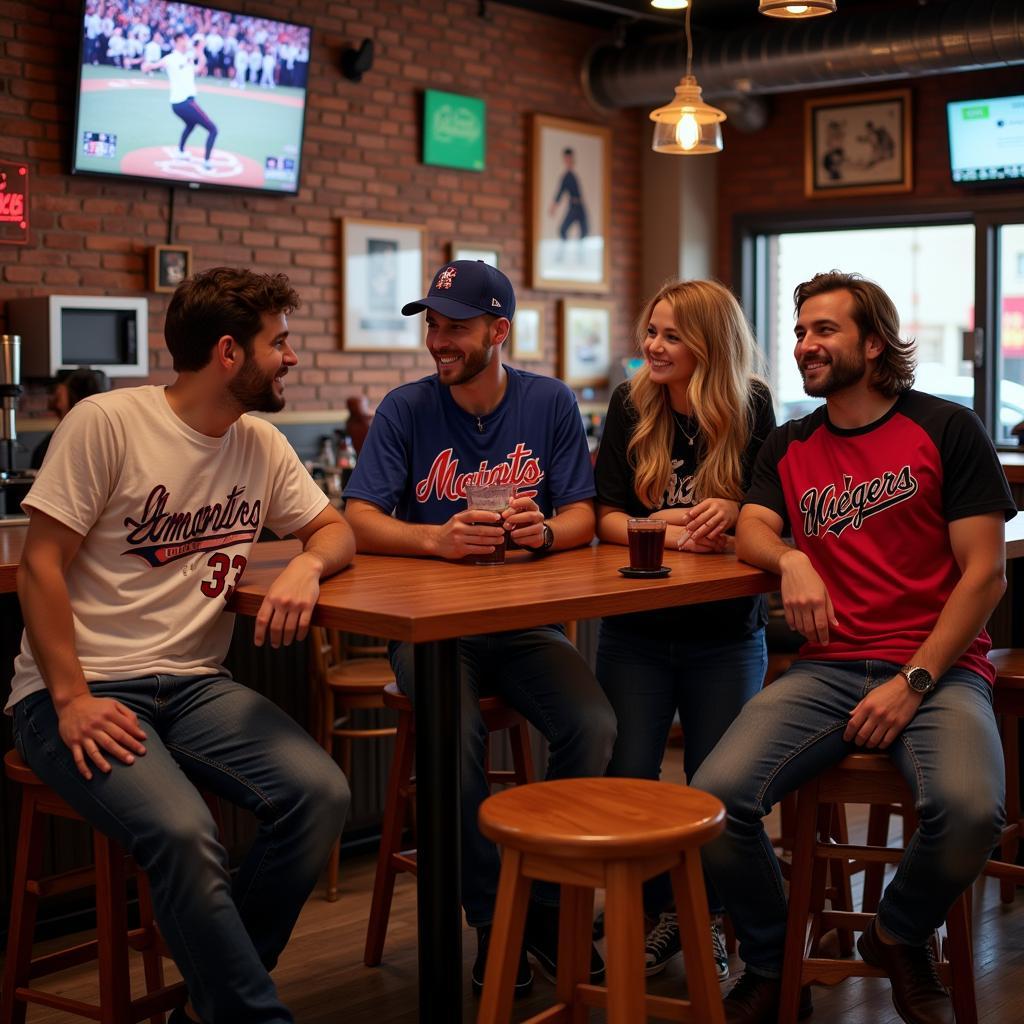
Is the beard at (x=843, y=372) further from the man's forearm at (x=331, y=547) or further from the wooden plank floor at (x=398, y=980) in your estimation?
the wooden plank floor at (x=398, y=980)

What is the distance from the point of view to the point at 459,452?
2.95 metres

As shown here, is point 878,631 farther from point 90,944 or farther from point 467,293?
point 90,944

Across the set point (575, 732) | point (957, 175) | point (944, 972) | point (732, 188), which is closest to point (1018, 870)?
point (944, 972)

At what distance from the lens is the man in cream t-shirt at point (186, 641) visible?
219 centimetres

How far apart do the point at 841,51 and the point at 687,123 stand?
2.55 metres

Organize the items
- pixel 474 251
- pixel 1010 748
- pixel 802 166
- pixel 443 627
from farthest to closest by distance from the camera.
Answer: pixel 802 166
pixel 474 251
pixel 1010 748
pixel 443 627

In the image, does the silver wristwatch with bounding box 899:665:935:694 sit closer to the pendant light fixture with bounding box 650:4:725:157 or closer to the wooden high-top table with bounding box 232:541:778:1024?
the wooden high-top table with bounding box 232:541:778:1024

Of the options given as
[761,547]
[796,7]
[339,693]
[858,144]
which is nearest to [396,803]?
[339,693]

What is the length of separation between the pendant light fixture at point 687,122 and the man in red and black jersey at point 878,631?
6.91 ft

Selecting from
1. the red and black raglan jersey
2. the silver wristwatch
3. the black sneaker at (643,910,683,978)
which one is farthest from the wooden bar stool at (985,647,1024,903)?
the black sneaker at (643,910,683,978)

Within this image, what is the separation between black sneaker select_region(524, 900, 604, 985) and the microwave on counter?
366 cm

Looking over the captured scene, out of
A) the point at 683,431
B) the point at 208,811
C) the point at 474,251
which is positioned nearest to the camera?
the point at 208,811

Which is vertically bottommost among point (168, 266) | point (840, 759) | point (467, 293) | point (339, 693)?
point (339, 693)

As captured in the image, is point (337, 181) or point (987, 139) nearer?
point (337, 181)
